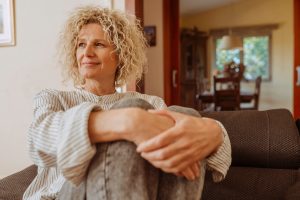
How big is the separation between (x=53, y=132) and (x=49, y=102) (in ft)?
0.80

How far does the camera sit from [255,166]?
1.38m

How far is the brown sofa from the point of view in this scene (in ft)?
4.14

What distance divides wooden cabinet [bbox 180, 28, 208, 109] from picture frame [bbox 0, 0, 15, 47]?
144 inches

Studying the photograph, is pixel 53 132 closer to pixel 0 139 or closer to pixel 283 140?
pixel 283 140

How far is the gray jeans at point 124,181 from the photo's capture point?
76 centimetres

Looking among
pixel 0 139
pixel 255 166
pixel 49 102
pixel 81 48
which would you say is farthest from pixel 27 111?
pixel 255 166

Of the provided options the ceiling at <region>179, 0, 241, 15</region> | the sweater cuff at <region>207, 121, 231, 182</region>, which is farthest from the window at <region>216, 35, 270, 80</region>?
the sweater cuff at <region>207, 121, 231, 182</region>

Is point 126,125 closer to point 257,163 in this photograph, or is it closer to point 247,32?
point 257,163

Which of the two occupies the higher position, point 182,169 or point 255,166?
point 182,169

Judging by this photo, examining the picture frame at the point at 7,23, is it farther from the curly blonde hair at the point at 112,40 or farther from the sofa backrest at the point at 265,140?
the sofa backrest at the point at 265,140

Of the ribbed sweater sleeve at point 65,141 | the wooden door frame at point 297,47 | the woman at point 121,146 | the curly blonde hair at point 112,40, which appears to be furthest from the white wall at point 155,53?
the ribbed sweater sleeve at point 65,141

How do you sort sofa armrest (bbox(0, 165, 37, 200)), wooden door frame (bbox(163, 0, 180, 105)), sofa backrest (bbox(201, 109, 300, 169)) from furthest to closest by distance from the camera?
wooden door frame (bbox(163, 0, 180, 105)) → sofa backrest (bbox(201, 109, 300, 169)) → sofa armrest (bbox(0, 165, 37, 200))

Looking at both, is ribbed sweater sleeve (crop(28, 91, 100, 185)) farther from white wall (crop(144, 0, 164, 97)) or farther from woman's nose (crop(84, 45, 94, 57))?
white wall (crop(144, 0, 164, 97))

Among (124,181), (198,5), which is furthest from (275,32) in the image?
(124,181)
